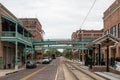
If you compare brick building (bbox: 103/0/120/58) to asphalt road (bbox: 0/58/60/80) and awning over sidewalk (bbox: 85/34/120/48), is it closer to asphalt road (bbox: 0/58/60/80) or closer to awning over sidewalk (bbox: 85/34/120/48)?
asphalt road (bbox: 0/58/60/80)

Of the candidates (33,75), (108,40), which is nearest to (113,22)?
(108,40)

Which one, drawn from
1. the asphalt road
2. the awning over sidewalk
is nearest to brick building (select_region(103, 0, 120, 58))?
the asphalt road

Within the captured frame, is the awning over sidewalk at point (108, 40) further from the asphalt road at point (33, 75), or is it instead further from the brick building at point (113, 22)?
the brick building at point (113, 22)

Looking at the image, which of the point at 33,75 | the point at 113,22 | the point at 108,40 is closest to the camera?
the point at 108,40

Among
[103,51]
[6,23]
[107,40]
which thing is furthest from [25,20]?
[107,40]

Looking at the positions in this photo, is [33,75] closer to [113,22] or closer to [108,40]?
[108,40]

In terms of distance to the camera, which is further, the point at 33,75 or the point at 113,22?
the point at 113,22

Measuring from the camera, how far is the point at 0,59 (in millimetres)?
53156

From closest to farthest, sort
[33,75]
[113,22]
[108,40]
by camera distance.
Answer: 1. [108,40]
2. [33,75]
3. [113,22]

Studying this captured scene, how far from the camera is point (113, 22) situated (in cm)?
6350

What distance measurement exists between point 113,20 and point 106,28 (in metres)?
9.49

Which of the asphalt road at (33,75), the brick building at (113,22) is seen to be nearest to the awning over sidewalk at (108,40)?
the asphalt road at (33,75)

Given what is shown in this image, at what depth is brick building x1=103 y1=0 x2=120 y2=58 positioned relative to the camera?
190ft

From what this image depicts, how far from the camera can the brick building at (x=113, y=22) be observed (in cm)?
5798
